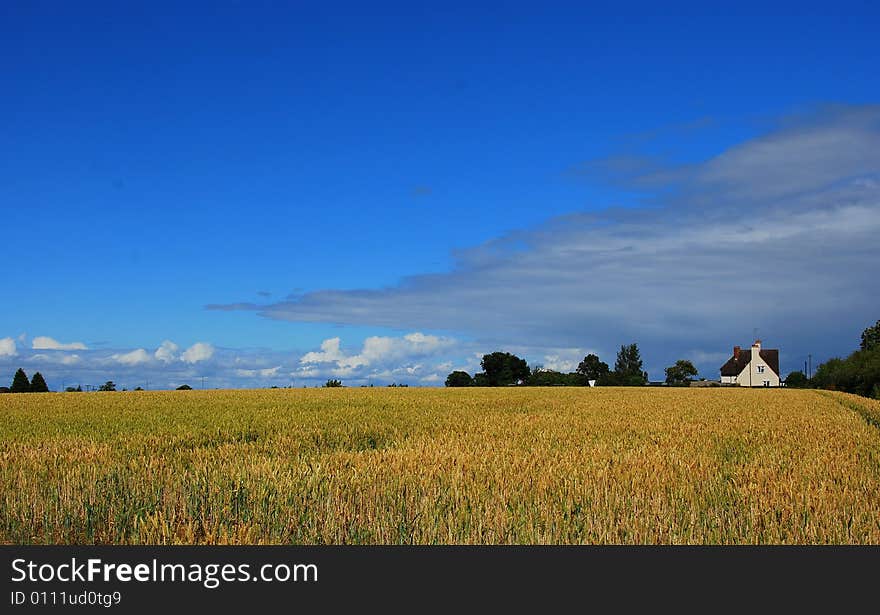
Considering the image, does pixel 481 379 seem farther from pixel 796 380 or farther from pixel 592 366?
pixel 796 380

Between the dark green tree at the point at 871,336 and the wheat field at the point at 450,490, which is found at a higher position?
→ the dark green tree at the point at 871,336

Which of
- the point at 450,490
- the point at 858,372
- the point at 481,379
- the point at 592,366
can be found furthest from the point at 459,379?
the point at 450,490

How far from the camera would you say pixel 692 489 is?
9.29m

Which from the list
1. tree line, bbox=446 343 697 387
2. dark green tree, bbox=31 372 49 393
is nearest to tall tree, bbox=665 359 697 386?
tree line, bbox=446 343 697 387

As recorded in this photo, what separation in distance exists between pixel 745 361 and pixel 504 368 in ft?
144

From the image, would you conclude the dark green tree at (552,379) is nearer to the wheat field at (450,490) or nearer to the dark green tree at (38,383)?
the dark green tree at (38,383)

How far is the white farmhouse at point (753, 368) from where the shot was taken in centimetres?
12319

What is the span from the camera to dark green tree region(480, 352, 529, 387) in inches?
4417

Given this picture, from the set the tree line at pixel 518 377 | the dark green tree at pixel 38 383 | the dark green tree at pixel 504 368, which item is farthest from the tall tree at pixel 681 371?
the dark green tree at pixel 38 383

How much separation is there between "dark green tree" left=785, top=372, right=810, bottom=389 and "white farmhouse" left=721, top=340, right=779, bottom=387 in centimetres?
185

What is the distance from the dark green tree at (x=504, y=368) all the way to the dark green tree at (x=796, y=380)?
44372mm

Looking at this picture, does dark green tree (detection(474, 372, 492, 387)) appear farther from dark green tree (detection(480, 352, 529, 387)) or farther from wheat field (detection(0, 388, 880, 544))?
wheat field (detection(0, 388, 880, 544))

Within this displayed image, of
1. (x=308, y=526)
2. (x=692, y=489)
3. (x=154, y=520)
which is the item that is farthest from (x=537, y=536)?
(x=154, y=520)

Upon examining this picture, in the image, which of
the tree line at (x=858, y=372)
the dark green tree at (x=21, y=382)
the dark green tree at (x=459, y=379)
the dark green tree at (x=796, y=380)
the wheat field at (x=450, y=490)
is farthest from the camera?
the dark green tree at (x=796, y=380)
